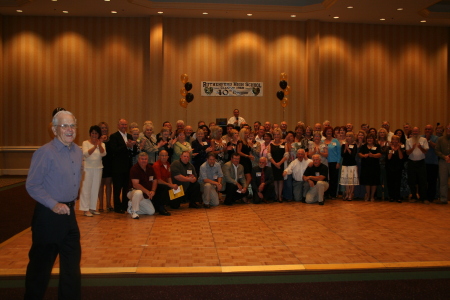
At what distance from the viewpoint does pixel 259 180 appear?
866 centimetres

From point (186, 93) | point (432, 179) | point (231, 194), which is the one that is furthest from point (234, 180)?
point (186, 93)

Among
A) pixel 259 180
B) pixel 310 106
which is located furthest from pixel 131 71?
pixel 259 180

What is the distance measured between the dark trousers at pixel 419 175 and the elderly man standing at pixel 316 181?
1692mm

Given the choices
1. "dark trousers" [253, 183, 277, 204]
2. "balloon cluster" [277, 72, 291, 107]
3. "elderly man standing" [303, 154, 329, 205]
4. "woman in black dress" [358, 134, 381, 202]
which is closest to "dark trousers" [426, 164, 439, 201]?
"woman in black dress" [358, 134, 381, 202]

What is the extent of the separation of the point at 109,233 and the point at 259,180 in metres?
3.56

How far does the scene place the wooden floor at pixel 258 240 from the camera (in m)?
4.56

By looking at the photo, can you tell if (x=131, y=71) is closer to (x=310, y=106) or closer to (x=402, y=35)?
(x=310, y=106)

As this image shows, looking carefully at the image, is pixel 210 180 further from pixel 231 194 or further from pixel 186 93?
pixel 186 93

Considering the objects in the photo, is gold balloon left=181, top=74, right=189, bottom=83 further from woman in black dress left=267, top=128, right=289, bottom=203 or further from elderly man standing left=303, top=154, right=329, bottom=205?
elderly man standing left=303, top=154, right=329, bottom=205

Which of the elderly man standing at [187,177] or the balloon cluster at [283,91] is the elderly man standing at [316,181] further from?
the balloon cluster at [283,91]

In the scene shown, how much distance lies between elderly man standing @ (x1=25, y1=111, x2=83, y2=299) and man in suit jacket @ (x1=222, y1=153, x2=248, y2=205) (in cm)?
540

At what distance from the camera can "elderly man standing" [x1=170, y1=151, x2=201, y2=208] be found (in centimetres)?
786

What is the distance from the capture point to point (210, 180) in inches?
320

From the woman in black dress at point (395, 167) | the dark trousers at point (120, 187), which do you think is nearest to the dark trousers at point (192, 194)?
the dark trousers at point (120, 187)
